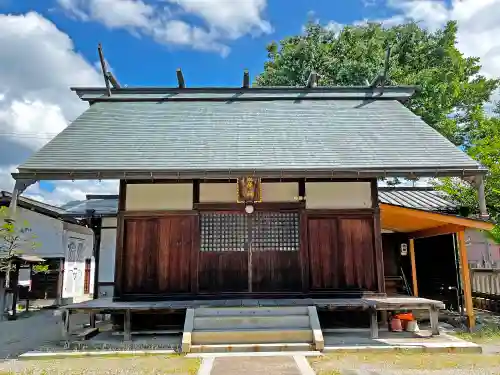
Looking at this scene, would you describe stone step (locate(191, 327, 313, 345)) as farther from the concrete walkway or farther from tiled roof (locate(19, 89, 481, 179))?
tiled roof (locate(19, 89, 481, 179))

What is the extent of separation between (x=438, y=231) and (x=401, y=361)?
410cm

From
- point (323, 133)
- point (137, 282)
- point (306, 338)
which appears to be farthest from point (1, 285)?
point (323, 133)

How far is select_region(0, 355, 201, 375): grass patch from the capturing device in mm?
5277

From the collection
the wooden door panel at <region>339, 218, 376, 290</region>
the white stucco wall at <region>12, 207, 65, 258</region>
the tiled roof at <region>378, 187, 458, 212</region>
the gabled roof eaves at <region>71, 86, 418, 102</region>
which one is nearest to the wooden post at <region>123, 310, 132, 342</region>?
the wooden door panel at <region>339, 218, 376, 290</region>

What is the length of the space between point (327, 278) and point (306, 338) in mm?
1665

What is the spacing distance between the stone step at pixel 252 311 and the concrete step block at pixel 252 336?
0.38m

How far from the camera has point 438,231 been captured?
8844 mm

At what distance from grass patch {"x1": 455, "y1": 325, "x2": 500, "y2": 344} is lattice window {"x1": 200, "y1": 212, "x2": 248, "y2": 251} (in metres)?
4.65

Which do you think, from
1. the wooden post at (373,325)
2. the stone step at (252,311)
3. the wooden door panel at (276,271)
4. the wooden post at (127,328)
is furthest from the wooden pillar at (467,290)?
the wooden post at (127,328)

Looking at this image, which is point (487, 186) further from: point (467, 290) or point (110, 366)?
Answer: point (110, 366)

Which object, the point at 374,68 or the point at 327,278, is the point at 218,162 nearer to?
the point at 327,278

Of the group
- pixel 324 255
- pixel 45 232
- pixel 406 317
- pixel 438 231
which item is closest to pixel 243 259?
pixel 324 255

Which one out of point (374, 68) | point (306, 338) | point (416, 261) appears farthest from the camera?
point (374, 68)

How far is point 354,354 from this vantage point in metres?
6.13
